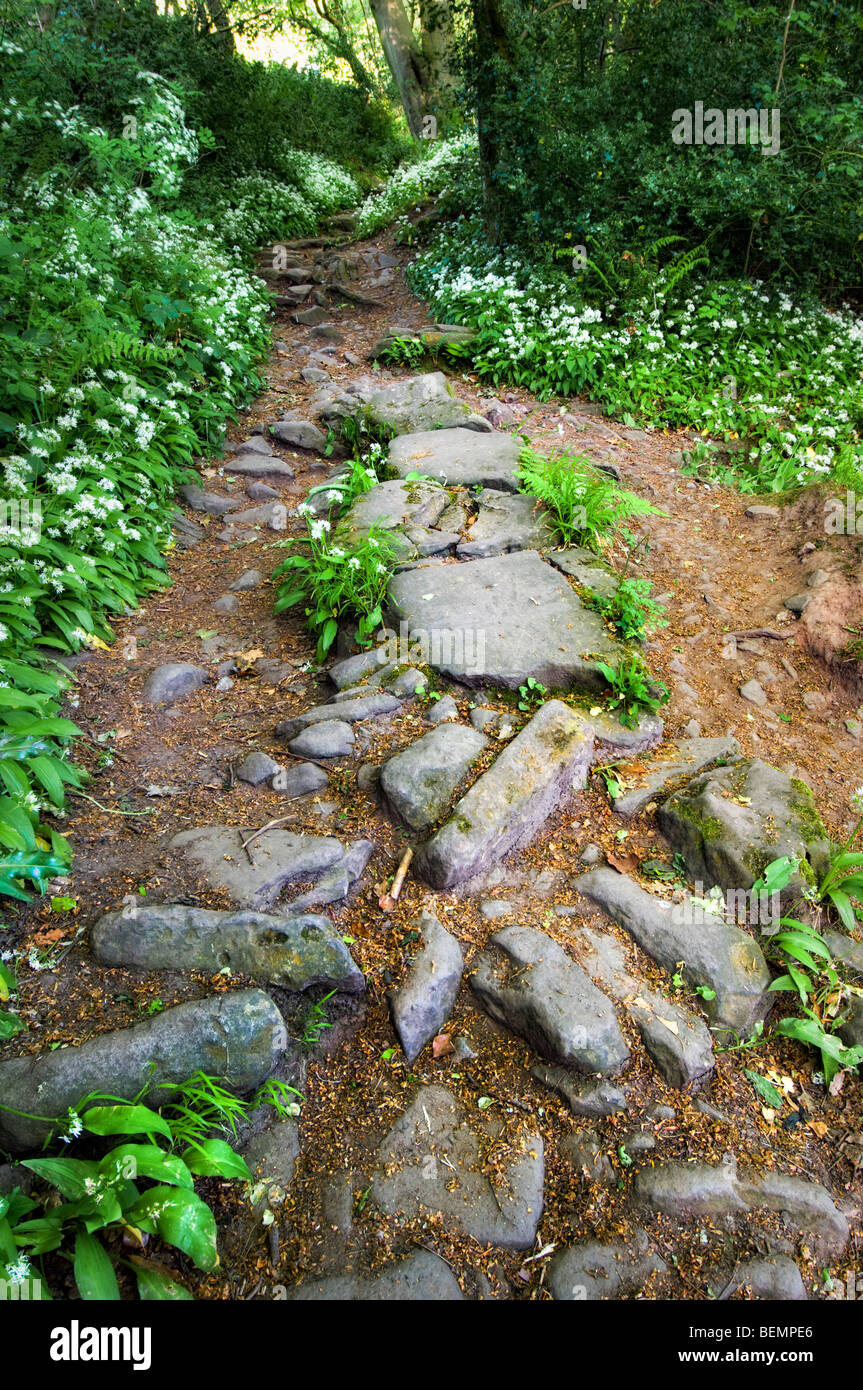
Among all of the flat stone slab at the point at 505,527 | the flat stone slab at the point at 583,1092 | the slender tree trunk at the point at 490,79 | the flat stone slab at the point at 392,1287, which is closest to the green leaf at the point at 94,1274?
the flat stone slab at the point at 392,1287

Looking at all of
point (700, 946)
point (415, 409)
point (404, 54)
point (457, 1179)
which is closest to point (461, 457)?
point (415, 409)

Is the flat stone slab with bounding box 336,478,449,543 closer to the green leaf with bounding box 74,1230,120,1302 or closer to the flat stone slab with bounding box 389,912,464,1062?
the flat stone slab with bounding box 389,912,464,1062

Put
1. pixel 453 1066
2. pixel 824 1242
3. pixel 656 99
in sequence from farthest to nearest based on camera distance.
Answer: pixel 656 99 < pixel 453 1066 < pixel 824 1242

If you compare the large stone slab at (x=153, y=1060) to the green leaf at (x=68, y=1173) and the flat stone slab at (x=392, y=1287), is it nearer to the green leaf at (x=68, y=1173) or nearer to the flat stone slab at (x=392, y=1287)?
the green leaf at (x=68, y=1173)

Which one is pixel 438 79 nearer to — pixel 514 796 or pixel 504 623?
pixel 504 623

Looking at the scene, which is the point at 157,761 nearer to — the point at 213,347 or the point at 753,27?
the point at 213,347

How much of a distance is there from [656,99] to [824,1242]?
10.8 metres

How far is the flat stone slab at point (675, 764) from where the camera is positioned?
Result: 3.65 metres

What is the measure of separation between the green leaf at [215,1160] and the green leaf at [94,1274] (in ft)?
1.01

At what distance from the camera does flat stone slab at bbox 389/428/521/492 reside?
5895 mm
